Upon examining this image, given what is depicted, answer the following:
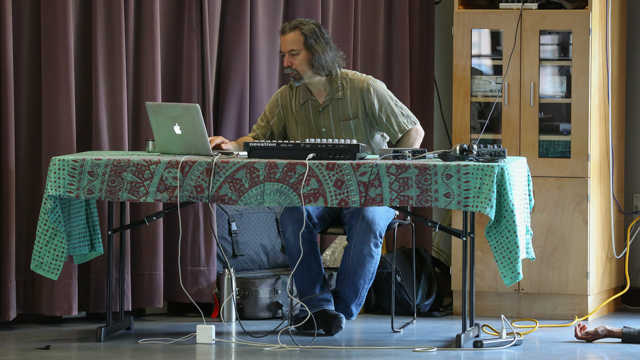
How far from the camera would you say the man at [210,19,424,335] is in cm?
255

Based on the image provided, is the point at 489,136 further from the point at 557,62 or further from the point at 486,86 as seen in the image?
the point at 557,62

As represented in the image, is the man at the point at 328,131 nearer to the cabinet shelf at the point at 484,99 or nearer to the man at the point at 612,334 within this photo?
the cabinet shelf at the point at 484,99

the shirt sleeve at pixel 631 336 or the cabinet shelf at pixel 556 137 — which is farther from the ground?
the cabinet shelf at pixel 556 137

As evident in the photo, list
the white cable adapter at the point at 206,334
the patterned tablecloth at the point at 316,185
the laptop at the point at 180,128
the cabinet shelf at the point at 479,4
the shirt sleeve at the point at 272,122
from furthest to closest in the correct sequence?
the cabinet shelf at the point at 479,4 < the shirt sleeve at the point at 272,122 < the white cable adapter at the point at 206,334 < the laptop at the point at 180,128 < the patterned tablecloth at the point at 316,185

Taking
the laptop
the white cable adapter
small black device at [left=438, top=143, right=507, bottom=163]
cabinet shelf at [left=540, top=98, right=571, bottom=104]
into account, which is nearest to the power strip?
small black device at [left=438, top=143, right=507, bottom=163]

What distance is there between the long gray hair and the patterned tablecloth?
2.36ft

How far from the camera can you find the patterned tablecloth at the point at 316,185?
209cm

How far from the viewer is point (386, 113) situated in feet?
9.16

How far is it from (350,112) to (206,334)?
101cm

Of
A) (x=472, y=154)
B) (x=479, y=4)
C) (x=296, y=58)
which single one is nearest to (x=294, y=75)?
(x=296, y=58)

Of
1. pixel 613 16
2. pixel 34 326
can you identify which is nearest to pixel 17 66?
pixel 34 326

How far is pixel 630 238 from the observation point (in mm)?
3463

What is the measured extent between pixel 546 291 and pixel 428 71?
4.20 ft

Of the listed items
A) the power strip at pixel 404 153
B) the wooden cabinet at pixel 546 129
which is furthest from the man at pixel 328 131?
the wooden cabinet at pixel 546 129
